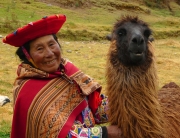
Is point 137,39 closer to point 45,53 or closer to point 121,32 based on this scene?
point 121,32

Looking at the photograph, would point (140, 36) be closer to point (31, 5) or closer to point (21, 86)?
point (21, 86)

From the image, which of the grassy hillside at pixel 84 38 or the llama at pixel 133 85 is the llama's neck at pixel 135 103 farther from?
the grassy hillside at pixel 84 38

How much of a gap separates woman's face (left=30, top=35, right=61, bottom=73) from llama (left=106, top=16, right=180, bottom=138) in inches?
16.3

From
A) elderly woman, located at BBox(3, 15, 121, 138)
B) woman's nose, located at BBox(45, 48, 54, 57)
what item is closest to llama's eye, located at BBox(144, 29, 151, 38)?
elderly woman, located at BBox(3, 15, 121, 138)

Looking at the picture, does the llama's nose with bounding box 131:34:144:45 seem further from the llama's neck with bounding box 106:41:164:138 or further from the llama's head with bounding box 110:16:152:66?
the llama's neck with bounding box 106:41:164:138

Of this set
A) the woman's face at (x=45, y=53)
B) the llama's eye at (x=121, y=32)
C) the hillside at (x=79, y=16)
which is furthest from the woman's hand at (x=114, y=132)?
the hillside at (x=79, y=16)

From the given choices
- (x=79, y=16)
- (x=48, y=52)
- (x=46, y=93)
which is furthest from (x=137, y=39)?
(x=79, y=16)

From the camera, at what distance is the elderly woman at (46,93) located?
2.01m

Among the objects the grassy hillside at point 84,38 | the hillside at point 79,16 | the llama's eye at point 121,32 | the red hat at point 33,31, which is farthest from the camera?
the hillside at point 79,16

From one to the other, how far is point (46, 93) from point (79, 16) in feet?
48.6

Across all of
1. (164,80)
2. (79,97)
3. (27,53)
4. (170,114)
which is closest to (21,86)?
(27,53)

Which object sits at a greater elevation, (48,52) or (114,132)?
(48,52)

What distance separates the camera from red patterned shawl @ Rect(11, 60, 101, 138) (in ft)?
6.61

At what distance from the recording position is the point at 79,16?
54.4 feet
